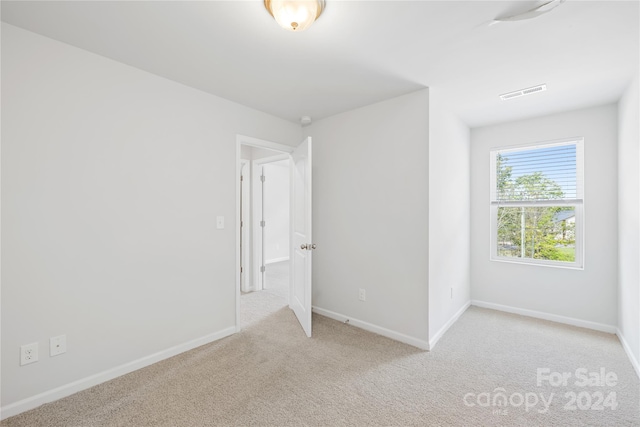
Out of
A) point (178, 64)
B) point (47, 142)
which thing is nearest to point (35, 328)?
point (47, 142)

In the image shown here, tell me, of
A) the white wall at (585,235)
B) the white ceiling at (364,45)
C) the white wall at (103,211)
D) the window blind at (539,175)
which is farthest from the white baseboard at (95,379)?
the window blind at (539,175)

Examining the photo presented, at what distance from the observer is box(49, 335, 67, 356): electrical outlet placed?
1828mm

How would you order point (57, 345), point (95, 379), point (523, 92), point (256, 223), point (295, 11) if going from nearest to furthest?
point (295, 11), point (57, 345), point (95, 379), point (523, 92), point (256, 223)

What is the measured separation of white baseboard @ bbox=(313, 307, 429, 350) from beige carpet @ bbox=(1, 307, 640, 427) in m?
0.07

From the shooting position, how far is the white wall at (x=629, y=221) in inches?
86.5

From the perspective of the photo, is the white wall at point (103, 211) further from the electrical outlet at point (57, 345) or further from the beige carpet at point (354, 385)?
the beige carpet at point (354, 385)

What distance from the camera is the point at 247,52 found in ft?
6.51

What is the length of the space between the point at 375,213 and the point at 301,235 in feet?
2.73

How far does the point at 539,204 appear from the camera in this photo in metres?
3.33

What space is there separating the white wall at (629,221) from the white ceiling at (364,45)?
297mm

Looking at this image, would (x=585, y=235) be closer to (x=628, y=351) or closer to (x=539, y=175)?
(x=539, y=175)

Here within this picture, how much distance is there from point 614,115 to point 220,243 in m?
4.14

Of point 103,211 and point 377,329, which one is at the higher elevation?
point 103,211

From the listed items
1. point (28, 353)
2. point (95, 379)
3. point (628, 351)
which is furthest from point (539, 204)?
point (28, 353)
